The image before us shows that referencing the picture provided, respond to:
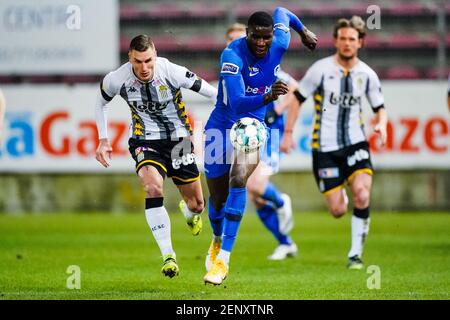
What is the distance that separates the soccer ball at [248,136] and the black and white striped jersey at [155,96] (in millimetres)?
506

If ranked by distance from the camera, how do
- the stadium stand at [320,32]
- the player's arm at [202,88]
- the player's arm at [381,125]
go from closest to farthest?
the player's arm at [202,88] < the player's arm at [381,125] < the stadium stand at [320,32]

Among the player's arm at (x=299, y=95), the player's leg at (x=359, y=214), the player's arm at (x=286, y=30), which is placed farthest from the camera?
the player's arm at (x=299, y=95)

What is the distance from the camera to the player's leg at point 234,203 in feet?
29.5

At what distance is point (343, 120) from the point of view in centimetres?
1152

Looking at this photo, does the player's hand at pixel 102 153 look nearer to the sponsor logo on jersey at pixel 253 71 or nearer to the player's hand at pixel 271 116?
the sponsor logo on jersey at pixel 253 71

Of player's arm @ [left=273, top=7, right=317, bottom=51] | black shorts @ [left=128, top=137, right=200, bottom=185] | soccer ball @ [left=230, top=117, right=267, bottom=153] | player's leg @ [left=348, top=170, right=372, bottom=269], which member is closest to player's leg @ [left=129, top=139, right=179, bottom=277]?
black shorts @ [left=128, top=137, right=200, bottom=185]

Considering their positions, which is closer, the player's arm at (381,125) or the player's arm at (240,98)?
the player's arm at (240,98)

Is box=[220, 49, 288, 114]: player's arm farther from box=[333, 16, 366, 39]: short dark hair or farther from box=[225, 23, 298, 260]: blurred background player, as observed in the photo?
box=[225, 23, 298, 260]: blurred background player

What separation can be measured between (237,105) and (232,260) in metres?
3.29

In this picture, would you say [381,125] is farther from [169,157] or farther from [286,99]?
[169,157]

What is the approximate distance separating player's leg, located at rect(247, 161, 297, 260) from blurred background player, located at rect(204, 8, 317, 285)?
207cm

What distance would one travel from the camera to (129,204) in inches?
704

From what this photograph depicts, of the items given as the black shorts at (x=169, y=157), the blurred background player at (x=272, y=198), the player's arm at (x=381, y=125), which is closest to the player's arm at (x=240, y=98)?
the black shorts at (x=169, y=157)
